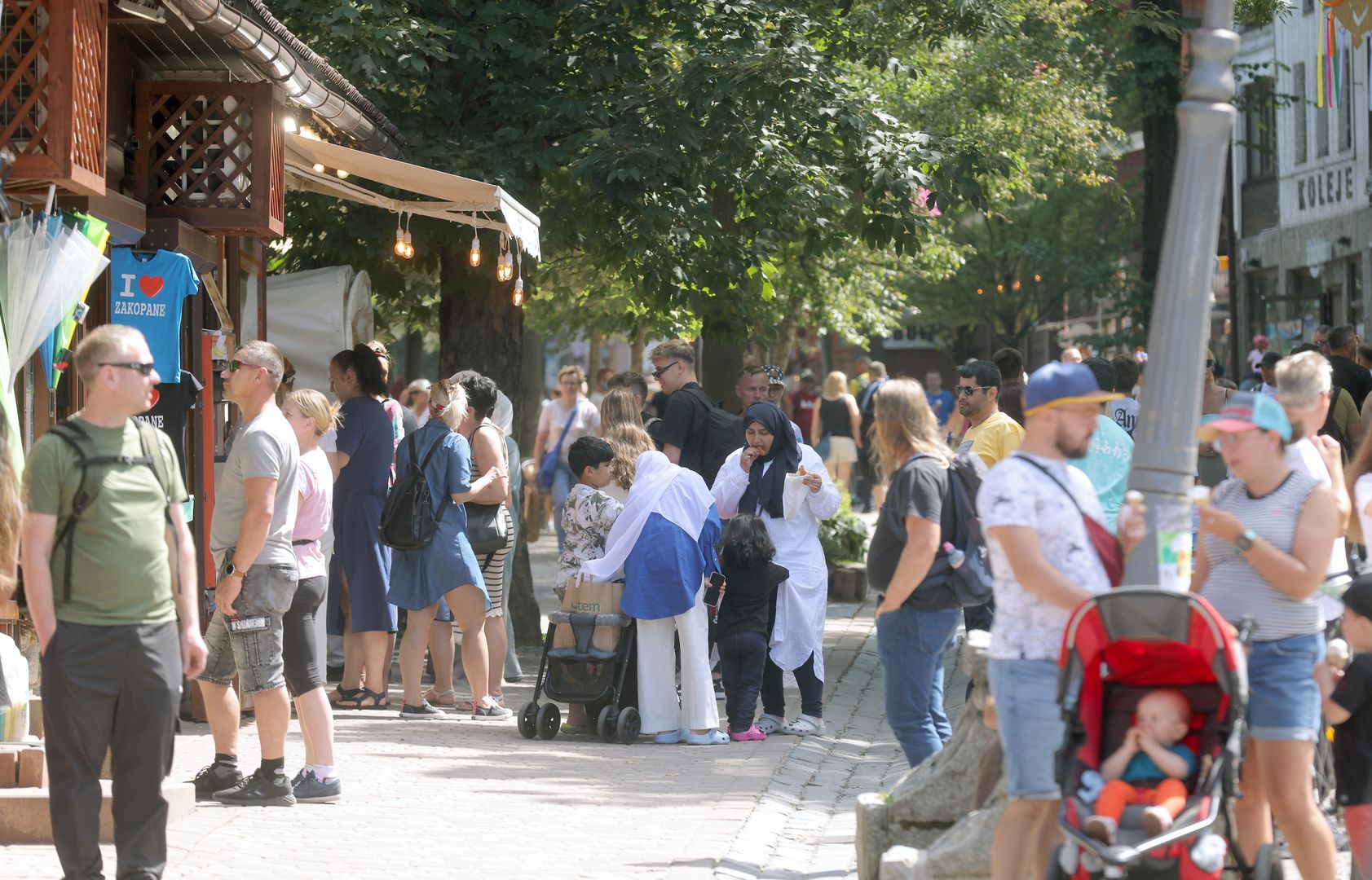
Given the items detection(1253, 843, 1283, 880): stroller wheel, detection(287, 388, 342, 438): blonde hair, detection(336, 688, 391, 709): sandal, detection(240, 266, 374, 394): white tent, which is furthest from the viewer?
detection(240, 266, 374, 394): white tent

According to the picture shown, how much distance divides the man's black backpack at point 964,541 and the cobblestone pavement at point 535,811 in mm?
1190

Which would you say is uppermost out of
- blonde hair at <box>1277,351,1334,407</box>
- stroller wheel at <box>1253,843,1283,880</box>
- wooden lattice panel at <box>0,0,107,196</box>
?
wooden lattice panel at <box>0,0,107,196</box>

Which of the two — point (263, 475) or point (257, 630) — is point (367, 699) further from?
point (263, 475)

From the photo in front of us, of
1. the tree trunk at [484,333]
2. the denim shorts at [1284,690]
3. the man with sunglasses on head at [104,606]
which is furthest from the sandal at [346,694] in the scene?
the denim shorts at [1284,690]

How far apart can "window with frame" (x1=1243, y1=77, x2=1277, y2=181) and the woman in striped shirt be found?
29.5 metres

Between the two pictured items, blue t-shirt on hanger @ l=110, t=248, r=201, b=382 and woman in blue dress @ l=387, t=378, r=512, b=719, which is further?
woman in blue dress @ l=387, t=378, r=512, b=719

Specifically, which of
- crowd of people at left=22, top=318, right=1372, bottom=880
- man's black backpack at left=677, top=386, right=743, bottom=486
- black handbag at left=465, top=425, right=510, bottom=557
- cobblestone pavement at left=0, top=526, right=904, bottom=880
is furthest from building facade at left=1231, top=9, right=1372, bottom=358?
cobblestone pavement at left=0, top=526, right=904, bottom=880

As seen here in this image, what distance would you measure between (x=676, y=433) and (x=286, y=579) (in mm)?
4280

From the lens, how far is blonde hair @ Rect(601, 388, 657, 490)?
34.7 ft

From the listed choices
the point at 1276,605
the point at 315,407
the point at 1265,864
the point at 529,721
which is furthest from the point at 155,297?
the point at 1265,864

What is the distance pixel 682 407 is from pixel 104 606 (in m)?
6.30

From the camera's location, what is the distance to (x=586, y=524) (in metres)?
10.6

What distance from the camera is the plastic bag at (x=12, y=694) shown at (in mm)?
7477

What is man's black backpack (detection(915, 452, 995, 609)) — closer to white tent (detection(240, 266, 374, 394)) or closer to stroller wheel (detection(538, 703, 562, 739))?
stroller wheel (detection(538, 703, 562, 739))
